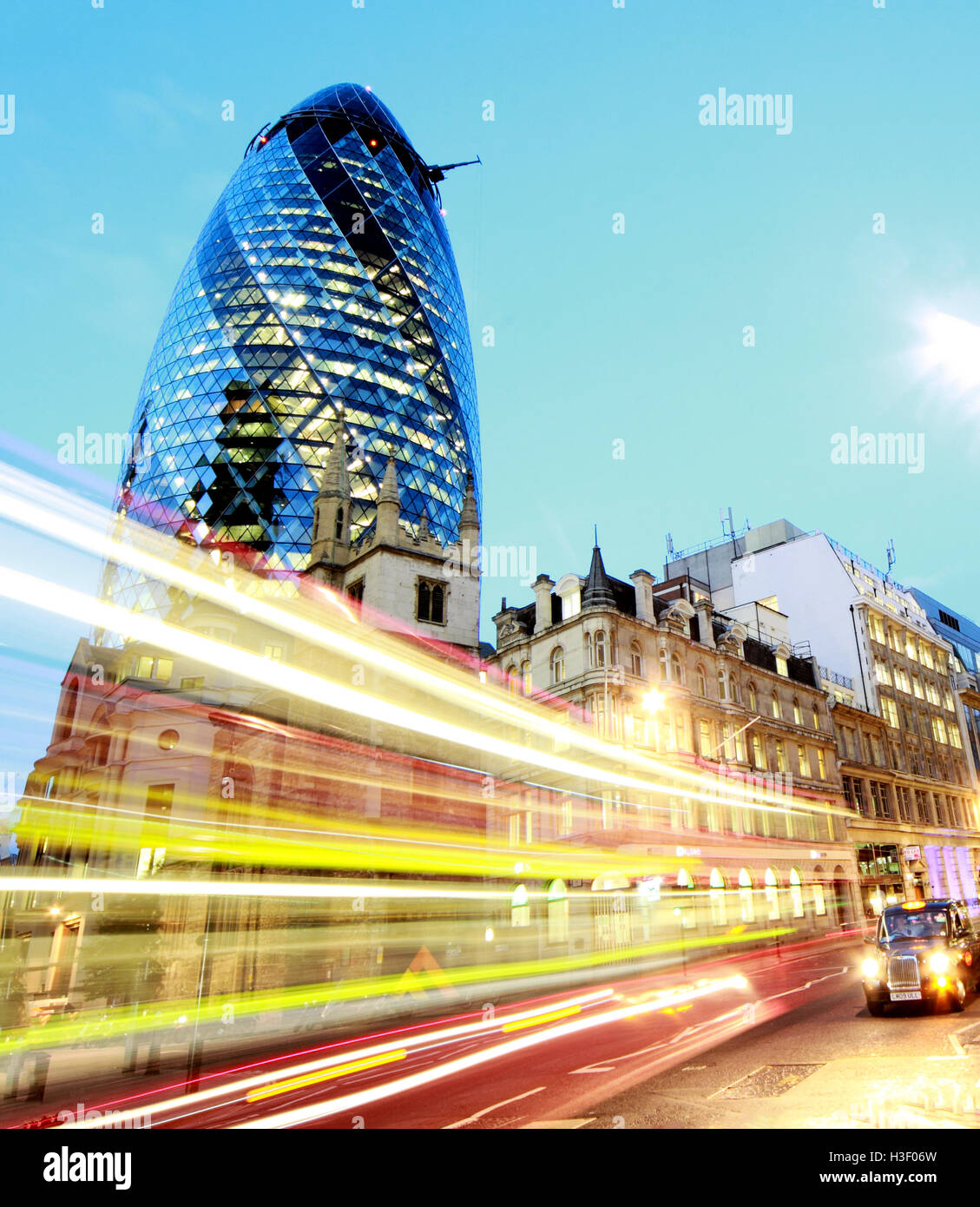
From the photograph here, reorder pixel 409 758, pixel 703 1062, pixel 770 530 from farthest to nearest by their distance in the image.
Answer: pixel 770 530
pixel 409 758
pixel 703 1062

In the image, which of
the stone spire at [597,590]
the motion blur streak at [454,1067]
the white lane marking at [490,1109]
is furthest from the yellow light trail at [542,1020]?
the stone spire at [597,590]

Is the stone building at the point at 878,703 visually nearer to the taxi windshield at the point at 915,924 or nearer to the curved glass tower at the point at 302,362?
the curved glass tower at the point at 302,362

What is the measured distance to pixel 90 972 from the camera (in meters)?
33.9

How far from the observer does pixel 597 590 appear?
142ft

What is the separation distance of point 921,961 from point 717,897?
30775mm

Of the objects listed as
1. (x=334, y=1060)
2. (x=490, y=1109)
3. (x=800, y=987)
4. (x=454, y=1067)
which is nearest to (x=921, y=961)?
(x=800, y=987)

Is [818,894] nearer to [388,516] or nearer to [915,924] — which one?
[388,516]

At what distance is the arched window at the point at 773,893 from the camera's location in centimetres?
4672

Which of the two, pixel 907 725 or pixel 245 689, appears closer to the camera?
pixel 245 689

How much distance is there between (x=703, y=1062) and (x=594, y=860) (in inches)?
1114

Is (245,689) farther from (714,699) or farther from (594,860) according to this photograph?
(714,699)

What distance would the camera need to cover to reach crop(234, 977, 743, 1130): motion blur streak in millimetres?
10008
